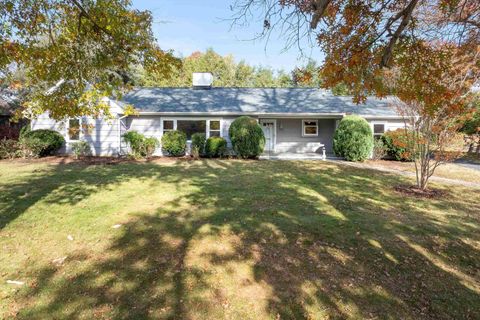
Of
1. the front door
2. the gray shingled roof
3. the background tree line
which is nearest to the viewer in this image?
the gray shingled roof

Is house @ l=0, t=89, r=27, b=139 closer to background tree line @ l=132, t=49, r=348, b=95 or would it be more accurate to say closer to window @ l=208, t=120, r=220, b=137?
window @ l=208, t=120, r=220, b=137

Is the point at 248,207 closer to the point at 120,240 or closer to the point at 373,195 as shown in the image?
the point at 120,240

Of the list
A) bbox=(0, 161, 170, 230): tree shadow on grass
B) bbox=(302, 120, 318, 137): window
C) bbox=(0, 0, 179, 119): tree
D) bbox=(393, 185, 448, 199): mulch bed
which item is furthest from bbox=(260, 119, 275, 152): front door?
bbox=(0, 0, 179, 119): tree

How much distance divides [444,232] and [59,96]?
856 centimetres

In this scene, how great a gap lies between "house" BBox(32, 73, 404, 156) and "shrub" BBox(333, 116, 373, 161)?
1588mm

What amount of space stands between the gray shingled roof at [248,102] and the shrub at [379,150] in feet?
5.55

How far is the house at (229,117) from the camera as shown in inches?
668

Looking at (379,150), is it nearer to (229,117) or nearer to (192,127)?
(229,117)

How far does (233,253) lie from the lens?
189 inches

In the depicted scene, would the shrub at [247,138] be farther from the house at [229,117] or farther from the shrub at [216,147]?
the house at [229,117]

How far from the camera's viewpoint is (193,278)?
161 inches

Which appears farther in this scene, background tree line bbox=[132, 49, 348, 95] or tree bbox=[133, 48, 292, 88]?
tree bbox=[133, 48, 292, 88]

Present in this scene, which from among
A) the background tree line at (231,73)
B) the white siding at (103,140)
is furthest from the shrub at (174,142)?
the background tree line at (231,73)

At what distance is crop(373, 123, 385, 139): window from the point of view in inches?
711
